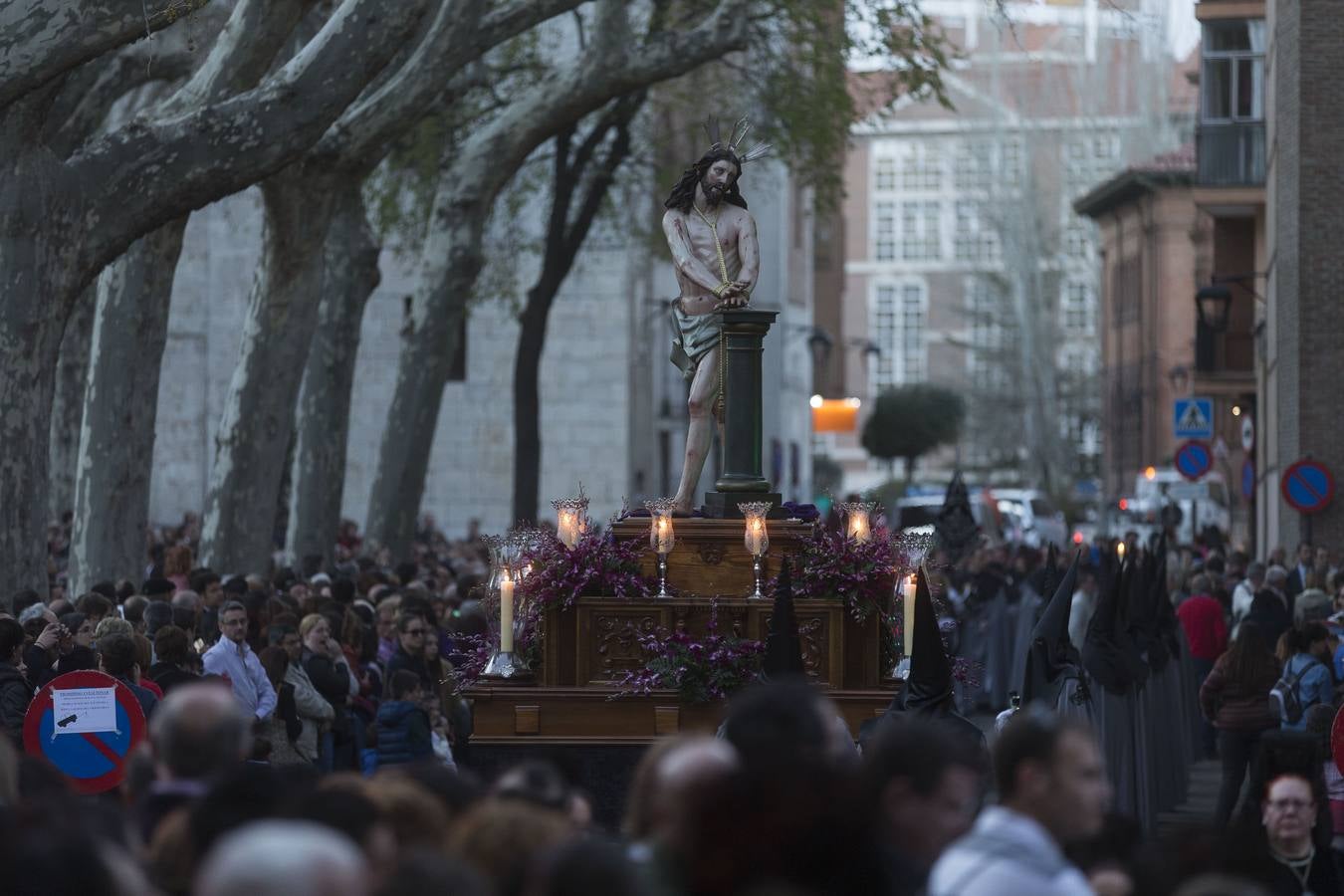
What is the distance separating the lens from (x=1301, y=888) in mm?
9336

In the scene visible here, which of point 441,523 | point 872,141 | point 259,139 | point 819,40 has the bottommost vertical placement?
point 441,523

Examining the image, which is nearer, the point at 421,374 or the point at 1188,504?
the point at 421,374

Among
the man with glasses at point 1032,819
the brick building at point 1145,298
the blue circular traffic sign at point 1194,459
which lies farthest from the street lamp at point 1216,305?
the man with glasses at point 1032,819

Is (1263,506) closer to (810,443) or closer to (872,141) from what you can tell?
(810,443)

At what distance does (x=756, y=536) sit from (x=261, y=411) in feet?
43.1

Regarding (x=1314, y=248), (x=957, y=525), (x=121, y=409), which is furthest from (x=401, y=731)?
(x=1314, y=248)

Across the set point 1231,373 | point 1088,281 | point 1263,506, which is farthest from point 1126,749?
point 1088,281

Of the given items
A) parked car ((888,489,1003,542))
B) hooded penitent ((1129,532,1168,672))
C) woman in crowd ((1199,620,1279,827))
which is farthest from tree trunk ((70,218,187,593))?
parked car ((888,489,1003,542))

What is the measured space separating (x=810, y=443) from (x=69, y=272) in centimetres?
6181

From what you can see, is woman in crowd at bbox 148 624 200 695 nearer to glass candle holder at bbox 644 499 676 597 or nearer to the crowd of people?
glass candle holder at bbox 644 499 676 597

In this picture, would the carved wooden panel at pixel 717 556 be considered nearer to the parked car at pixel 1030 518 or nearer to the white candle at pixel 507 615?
the white candle at pixel 507 615

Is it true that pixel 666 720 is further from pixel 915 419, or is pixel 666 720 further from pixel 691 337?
pixel 915 419

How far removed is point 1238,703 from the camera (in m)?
16.6

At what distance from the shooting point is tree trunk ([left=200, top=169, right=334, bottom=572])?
90.2 ft
